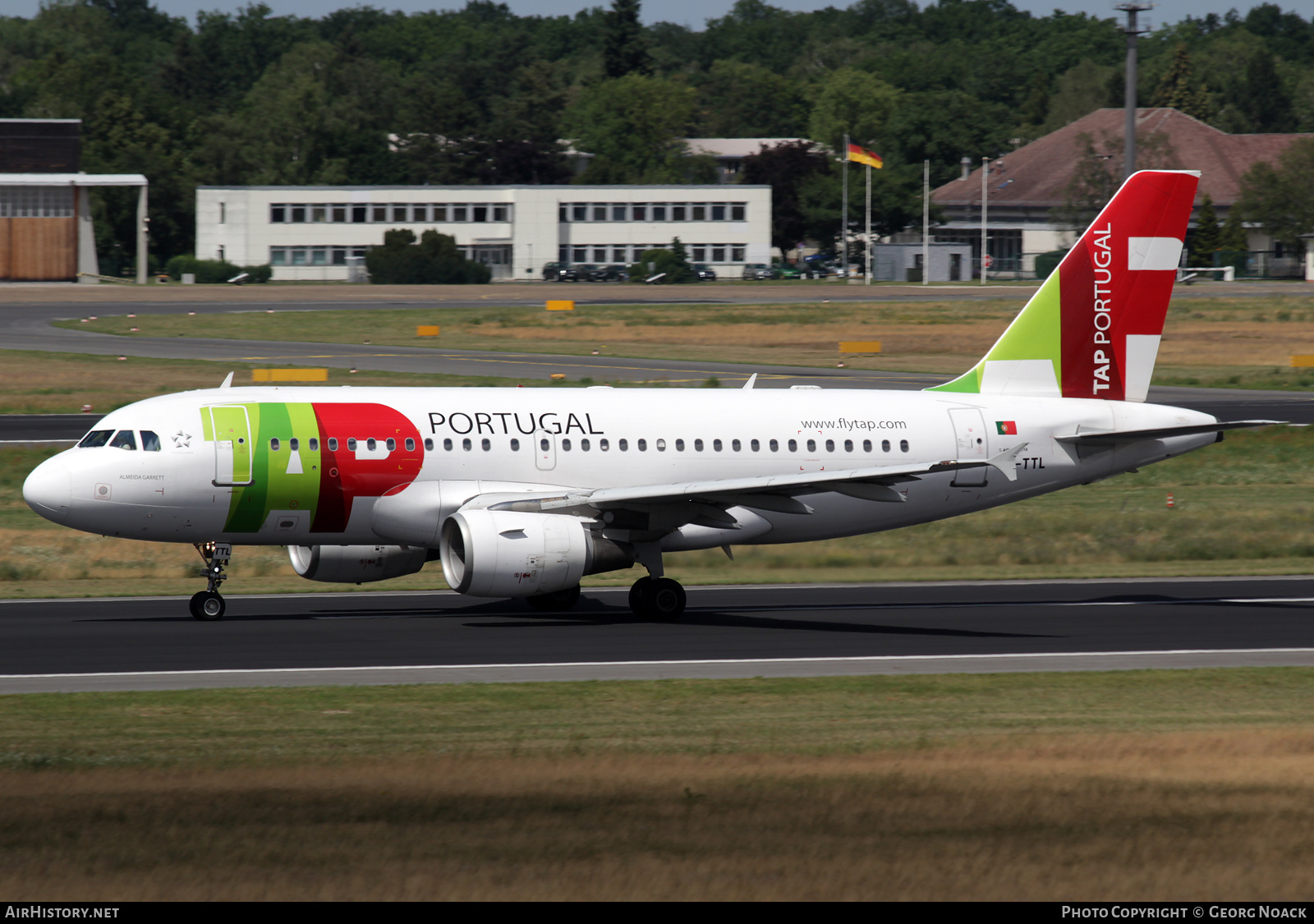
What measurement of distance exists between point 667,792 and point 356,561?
1518 centimetres

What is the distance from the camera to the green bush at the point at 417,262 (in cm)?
15775

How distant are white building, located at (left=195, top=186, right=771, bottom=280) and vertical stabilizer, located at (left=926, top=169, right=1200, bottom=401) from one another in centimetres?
13822

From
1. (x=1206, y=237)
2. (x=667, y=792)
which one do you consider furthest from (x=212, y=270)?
(x=667, y=792)

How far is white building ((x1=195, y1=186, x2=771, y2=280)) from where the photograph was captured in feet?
549

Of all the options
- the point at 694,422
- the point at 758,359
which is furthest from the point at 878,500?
the point at 758,359

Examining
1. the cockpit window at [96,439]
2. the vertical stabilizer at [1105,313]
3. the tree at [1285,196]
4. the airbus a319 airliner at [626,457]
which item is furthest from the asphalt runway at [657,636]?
the tree at [1285,196]

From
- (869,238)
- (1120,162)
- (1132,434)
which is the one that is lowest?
(1132,434)

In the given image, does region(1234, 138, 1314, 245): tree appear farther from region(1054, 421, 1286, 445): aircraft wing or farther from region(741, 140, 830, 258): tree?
region(1054, 421, 1286, 445): aircraft wing

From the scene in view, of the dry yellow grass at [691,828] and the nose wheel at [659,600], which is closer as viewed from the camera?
the dry yellow grass at [691,828]

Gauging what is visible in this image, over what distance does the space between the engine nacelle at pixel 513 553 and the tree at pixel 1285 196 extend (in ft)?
502

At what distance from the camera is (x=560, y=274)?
538ft

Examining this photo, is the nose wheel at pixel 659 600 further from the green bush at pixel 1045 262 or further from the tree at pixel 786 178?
the tree at pixel 786 178

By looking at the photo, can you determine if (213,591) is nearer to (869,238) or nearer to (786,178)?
(869,238)

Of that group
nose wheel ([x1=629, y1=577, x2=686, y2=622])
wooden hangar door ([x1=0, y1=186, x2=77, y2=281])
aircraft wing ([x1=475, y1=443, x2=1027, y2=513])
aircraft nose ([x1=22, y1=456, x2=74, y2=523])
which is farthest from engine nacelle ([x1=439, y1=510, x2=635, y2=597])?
wooden hangar door ([x1=0, y1=186, x2=77, y2=281])
